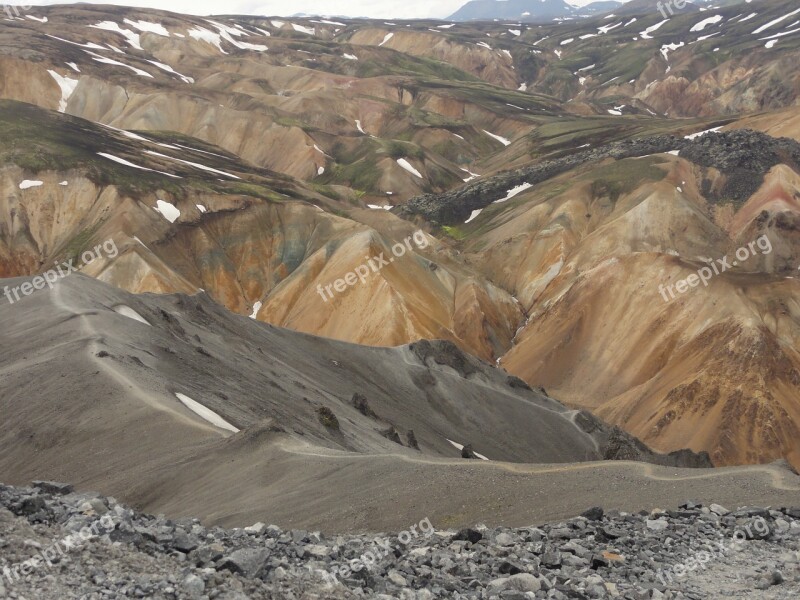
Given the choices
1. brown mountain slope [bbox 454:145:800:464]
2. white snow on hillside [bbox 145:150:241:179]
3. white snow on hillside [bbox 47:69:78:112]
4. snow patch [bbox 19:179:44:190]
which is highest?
white snow on hillside [bbox 47:69:78:112]

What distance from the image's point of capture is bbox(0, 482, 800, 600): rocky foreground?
1265 cm

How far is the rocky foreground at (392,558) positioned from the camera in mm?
12648

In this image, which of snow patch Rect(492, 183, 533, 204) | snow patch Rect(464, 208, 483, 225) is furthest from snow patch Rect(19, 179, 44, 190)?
snow patch Rect(492, 183, 533, 204)

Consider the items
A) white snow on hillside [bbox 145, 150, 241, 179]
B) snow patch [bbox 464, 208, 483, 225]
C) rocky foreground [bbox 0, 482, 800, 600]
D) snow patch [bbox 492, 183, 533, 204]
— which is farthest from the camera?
snow patch [bbox 492, 183, 533, 204]

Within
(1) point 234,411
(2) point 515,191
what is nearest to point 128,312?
(1) point 234,411

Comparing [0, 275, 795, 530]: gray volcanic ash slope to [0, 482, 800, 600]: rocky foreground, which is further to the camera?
[0, 275, 795, 530]: gray volcanic ash slope

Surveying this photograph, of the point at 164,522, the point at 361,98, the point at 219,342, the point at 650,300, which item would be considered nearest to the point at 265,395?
the point at 219,342

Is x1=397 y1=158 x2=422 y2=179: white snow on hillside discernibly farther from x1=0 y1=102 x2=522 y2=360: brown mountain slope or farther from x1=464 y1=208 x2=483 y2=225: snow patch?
x1=0 y1=102 x2=522 y2=360: brown mountain slope

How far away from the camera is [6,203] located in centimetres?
9556

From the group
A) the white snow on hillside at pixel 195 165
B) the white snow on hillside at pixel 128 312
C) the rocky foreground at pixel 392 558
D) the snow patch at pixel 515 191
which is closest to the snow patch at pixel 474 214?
the snow patch at pixel 515 191

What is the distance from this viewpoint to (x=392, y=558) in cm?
1509

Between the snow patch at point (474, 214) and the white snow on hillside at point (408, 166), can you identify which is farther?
the white snow on hillside at point (408, 166)

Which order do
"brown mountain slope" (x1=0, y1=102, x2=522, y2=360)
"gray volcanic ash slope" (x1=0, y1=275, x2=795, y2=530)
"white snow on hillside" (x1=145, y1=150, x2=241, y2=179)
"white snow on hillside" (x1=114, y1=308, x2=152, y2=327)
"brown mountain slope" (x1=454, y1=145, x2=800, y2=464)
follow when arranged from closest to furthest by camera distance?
"gray volcanic ash slope" (x1=0, y1=275, x2=795, y2=530) < "white snow on hillside" (x1=114, y1=308, x2=152, y2=327) < "brown mountain slope" (x1=454, y1=145, x2=800, y2=464) < "brown mountain slope" (x1=0, y1=102, x2=522, y2=360) < "white snow on hillside" (x1=145, y1=150, x2=241, y2=179)

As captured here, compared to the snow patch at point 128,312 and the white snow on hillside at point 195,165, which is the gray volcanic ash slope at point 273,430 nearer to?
the snow patch at point 128,312
